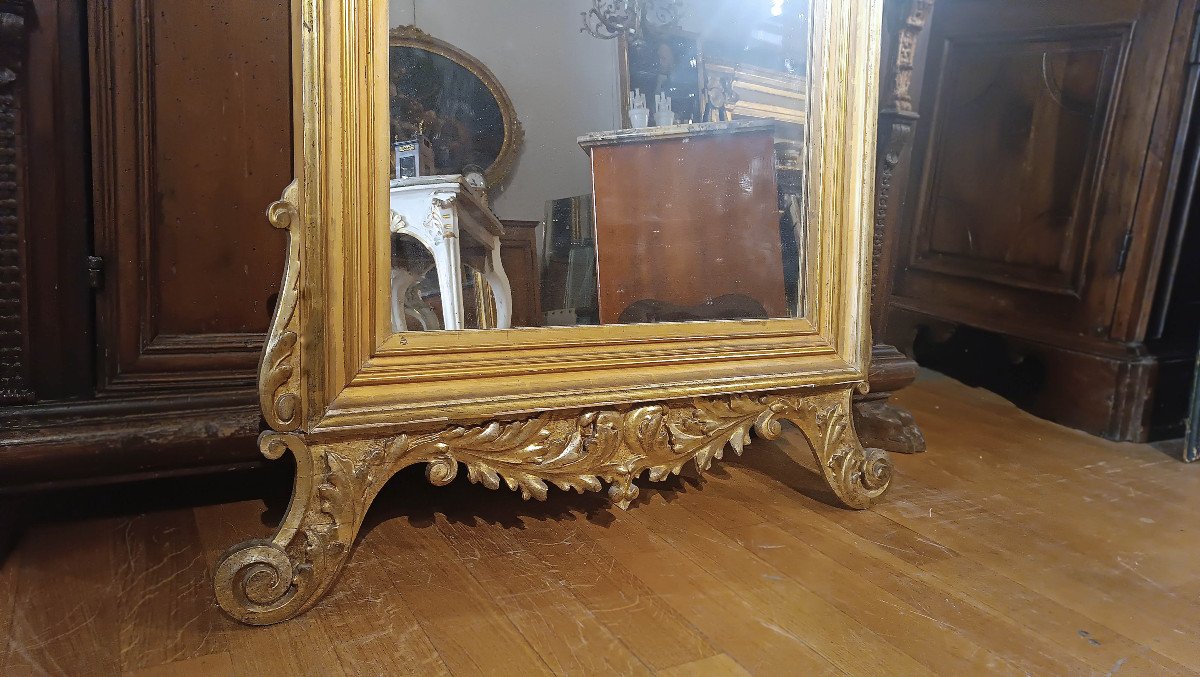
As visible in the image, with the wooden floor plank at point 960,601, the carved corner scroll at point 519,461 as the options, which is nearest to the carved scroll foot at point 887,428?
the carved corner scroll at point 519,461

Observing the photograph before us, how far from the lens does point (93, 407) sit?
3.70 ft

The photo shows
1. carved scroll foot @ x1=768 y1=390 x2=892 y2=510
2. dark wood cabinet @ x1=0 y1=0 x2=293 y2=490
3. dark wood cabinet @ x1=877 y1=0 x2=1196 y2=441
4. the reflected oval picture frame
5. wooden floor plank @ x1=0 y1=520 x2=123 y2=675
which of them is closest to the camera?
wooden floor plank @ x1=0 y1=520 x2=123 y2=675

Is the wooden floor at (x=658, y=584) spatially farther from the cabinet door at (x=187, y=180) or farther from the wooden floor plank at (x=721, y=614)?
the cabinet door at (x=187, y=180)

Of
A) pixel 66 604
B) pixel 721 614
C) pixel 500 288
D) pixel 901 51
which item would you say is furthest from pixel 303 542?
pixel 901 51

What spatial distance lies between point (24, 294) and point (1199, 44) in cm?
230

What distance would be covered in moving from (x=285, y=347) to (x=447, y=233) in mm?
262

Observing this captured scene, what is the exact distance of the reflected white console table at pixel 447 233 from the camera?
977 mm

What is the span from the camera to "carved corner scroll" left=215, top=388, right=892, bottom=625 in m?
0.89

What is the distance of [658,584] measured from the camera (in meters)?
1.00

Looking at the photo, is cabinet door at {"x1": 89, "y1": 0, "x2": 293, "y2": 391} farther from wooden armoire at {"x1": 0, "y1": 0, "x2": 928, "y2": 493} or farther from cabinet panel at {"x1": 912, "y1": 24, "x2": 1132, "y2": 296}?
cabinet panel at {"x1": 912, "y1": 24, "x2": 1132, "y2": 296}

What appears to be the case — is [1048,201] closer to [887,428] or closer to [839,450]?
[887,428]

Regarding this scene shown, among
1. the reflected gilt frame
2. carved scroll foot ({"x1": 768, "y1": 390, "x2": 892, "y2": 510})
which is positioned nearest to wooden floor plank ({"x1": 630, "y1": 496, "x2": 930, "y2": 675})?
the reflected gilt frame

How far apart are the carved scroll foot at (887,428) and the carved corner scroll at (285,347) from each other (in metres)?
1.22

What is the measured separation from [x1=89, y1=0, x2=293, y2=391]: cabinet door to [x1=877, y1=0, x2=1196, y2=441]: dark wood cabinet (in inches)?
52.5
